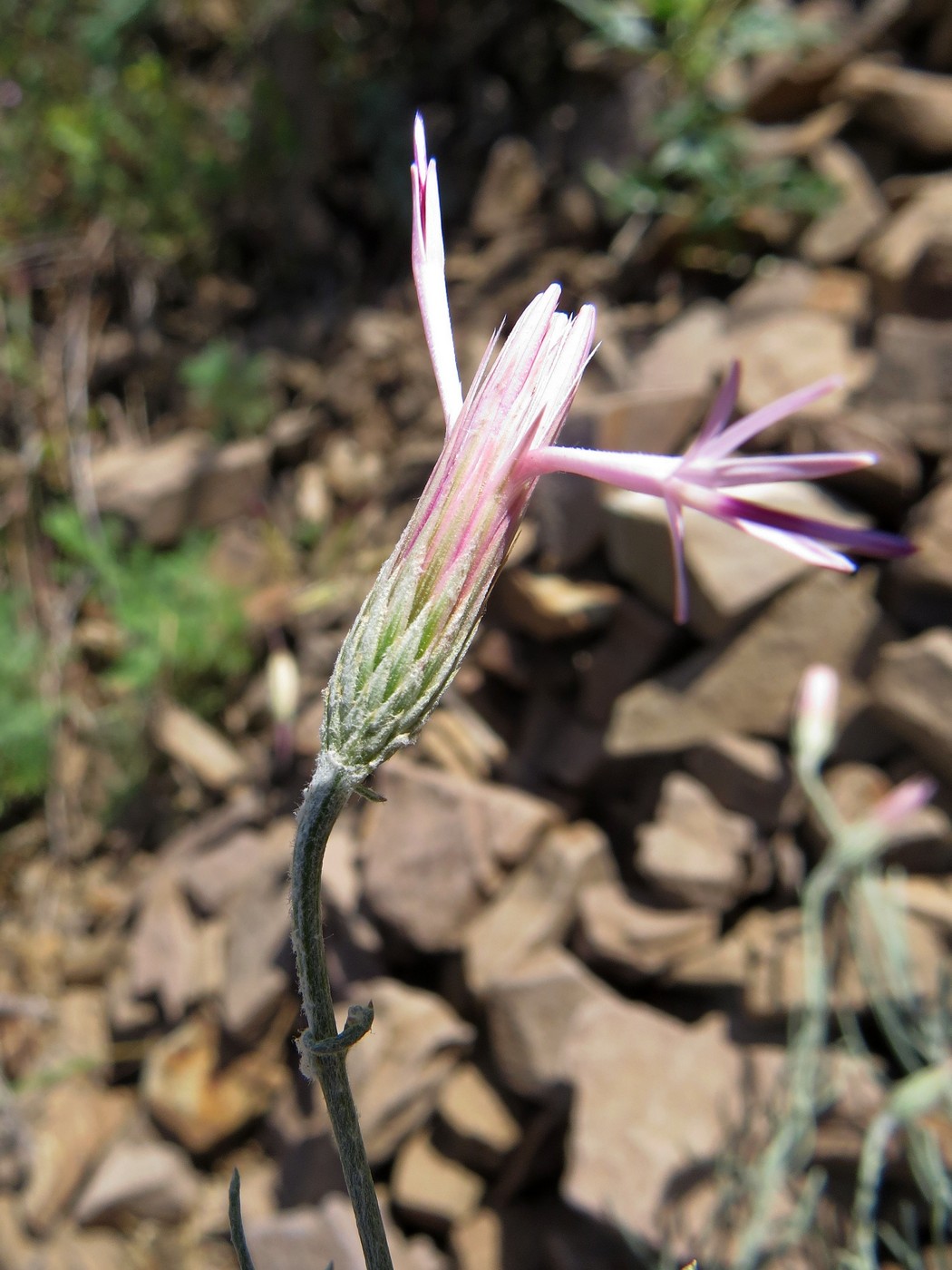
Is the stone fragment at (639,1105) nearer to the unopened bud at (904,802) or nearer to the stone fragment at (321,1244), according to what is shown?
the stone fragment at (321,1244)

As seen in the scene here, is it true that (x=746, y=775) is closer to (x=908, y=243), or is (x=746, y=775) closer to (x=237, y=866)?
(x=237, y=866)

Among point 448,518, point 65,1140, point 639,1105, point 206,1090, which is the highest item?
point 448,518

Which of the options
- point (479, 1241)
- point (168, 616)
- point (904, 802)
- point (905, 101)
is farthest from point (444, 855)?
point (905, 101)

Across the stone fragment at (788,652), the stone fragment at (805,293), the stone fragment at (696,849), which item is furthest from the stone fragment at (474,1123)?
the stone fragment at (805,293)

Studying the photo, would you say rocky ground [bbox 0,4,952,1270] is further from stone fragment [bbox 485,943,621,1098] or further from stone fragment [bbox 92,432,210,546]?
stone fragment [bbox 92,432,210,546]

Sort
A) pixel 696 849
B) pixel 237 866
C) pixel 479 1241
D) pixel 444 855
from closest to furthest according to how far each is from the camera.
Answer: pixel 479 1241
pixel 696 849
pixel 444 855
pixel 237 866

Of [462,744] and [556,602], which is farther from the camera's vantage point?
[462,744]
